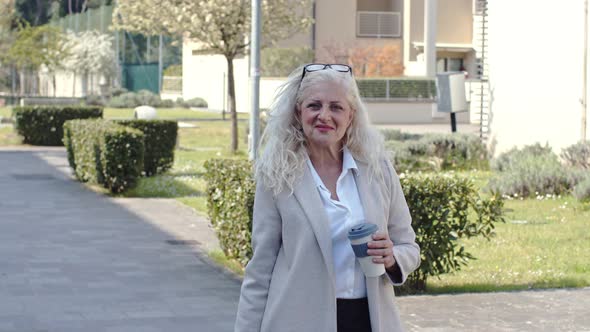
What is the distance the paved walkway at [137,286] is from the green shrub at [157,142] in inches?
154

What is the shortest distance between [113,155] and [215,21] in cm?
805

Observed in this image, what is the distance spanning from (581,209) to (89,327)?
309 inches

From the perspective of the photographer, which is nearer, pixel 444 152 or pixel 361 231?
pixel 361 231

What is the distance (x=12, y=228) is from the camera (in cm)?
1256

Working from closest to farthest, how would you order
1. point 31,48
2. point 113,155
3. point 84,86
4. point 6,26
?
1. point 113,155
2. point 31,48
3. point 6,26
4. point 84,86

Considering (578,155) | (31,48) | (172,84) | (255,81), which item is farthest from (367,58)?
(255,81)

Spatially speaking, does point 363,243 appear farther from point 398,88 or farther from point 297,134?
point 398,88

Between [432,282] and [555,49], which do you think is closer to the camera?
[432,282]

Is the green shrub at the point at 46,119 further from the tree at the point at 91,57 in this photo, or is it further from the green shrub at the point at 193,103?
the tree at the point at 91,57

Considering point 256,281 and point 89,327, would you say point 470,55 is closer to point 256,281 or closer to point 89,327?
point 89,327

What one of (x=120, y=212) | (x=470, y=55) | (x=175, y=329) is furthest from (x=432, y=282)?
(x=470, y=55)

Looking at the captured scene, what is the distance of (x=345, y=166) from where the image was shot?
3.75 metres

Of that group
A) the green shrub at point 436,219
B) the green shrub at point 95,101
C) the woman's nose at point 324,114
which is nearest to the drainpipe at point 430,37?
the green shrub at point 95,101

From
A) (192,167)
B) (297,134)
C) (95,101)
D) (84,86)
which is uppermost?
(297,134)
